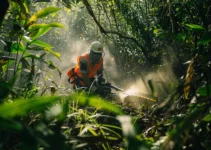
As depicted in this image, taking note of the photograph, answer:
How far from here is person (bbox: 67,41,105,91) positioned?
7.19 metres

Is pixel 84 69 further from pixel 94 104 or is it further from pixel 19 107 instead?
pixel 19 107

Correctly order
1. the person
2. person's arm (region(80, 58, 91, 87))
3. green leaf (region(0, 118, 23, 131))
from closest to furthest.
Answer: green leaf (region(0, 118, 23, 131)) < person's arm (region(80, 58, 91, 87)) < the person

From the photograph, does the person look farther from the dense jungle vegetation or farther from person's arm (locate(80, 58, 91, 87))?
the dense jungle vegetation

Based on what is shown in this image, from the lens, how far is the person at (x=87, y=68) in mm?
7193

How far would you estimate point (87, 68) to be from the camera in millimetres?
7461

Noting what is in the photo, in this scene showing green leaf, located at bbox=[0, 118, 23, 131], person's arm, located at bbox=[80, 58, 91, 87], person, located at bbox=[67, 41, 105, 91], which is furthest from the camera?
person, located at bbox=[67, 41, 105, 91]

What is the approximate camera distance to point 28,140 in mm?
726

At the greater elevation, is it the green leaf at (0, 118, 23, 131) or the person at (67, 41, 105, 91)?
the green leaf at (0, 118, 23, 131)

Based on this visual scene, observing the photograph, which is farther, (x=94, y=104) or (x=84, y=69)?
(x=84, y=69)

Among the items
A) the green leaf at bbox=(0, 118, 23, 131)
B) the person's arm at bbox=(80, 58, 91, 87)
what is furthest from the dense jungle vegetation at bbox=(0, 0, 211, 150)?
A: the person's arm at bbox=(80, 58, 91, 87)

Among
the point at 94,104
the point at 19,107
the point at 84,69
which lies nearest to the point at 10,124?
the point at 19,107

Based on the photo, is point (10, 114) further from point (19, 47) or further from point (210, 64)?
point (19, 47)

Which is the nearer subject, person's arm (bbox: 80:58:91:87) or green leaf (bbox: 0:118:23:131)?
green leaf (bbox: 0:118:23:131)

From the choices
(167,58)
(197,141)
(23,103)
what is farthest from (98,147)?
(167,58)
